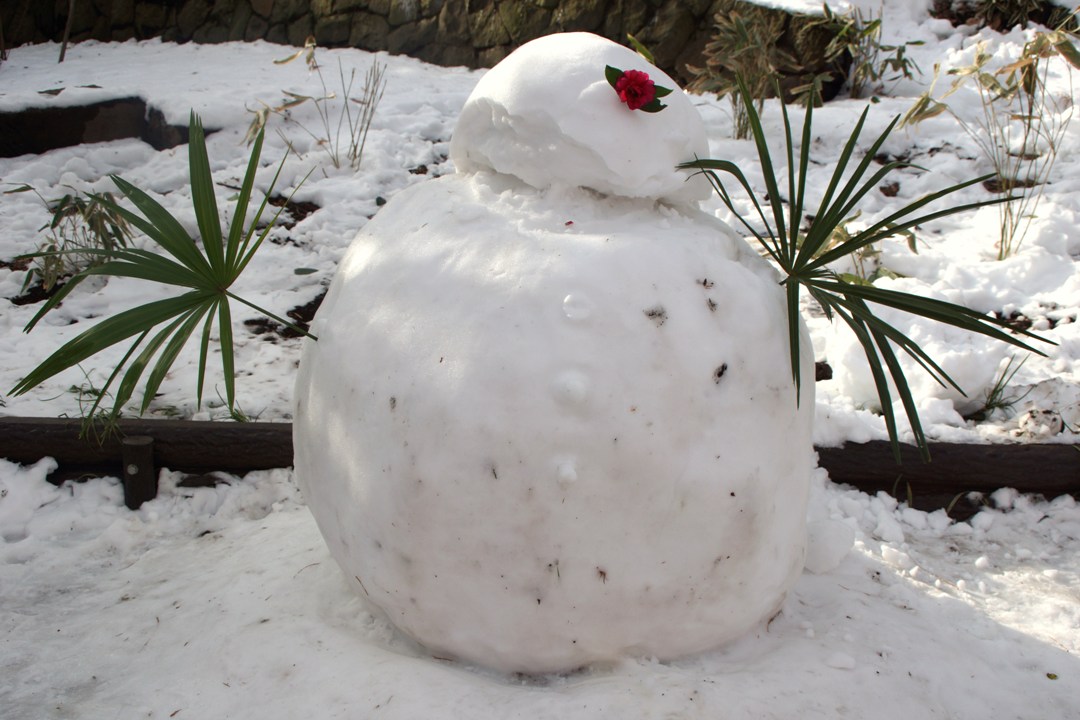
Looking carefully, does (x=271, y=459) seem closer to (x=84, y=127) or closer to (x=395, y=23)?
(x=84, y=127)

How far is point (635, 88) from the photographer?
2002mm

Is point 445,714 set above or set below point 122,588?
above

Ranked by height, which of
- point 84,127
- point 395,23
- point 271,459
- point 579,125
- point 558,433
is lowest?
point 271,459

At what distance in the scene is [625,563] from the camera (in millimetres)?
1920

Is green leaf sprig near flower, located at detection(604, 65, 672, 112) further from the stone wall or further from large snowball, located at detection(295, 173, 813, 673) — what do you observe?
the stone wall

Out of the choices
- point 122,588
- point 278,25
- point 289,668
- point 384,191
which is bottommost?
point 122,588

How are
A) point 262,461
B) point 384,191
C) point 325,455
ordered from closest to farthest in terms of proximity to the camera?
1. point 325,455
2. point 262,461
3. point 384,191

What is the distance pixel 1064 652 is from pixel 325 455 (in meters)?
1.92

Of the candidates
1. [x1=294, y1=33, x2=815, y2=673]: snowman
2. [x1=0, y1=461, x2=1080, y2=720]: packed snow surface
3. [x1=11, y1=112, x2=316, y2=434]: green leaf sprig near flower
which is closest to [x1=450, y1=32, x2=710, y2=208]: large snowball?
[x1=294, y1=33, x2=815, y2=673]: snowman

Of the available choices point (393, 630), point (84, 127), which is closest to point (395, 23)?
point (84, 127)

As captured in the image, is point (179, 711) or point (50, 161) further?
point (50, 161)

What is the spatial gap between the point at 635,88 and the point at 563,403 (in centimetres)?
72

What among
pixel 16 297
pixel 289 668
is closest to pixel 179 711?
pixel 289 668

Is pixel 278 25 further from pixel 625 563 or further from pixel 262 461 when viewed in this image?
pixel 625 563
